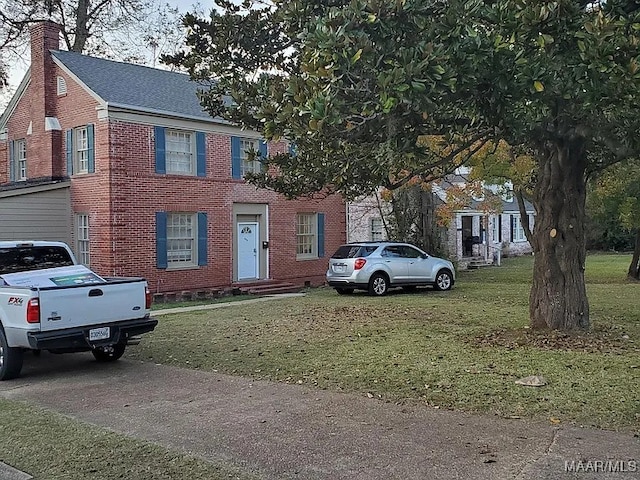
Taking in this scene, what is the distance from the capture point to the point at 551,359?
27.7 feet

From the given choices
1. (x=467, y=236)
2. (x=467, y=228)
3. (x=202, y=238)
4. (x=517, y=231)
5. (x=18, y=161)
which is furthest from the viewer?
(x=517, y=231)

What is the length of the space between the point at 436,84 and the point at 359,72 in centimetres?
84

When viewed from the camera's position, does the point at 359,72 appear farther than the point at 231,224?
No

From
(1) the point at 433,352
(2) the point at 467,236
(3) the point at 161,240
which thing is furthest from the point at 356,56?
(2) the point at 467,236

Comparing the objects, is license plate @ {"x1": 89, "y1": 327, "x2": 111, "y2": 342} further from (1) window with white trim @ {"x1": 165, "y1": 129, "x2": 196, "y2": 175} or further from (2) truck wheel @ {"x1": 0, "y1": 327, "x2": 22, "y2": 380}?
(1) window with white trim @ {"x1": 165, "y1": 129, "x2": 196, "y2": 175}

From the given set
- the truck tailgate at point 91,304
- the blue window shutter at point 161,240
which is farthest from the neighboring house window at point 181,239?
the truck tailgate at point 91,304

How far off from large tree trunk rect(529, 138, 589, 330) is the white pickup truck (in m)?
5.98

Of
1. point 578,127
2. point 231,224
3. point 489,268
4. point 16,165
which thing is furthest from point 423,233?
point 578,127

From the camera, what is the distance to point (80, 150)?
18.9m

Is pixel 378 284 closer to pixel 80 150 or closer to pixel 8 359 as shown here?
pixel 80 150

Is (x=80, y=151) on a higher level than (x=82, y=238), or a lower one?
higher

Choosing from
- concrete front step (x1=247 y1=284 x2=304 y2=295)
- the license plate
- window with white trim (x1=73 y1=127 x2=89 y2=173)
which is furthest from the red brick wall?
the license plate

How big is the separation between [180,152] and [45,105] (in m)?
4.18

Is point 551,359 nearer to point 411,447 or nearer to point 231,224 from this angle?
point 411,447
